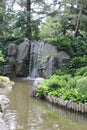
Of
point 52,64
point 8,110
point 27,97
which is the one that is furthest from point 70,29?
point 8,110

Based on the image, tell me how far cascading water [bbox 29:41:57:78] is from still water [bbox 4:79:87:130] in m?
9.45

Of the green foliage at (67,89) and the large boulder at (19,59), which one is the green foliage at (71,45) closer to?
the large boulder at (19,59)

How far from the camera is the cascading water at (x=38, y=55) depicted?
20.9 meters

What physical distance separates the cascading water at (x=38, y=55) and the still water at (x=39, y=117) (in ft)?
31.0

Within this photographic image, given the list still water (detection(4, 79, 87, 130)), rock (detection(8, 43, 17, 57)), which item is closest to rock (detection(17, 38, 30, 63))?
rock (detection(8, 43, 17, 57))

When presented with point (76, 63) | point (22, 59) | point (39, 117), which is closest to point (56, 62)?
point (76, 63)

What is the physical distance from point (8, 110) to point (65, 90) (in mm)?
2297

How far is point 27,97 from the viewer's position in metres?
12.5

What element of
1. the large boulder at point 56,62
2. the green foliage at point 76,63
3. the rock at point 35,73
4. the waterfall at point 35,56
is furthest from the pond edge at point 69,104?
the waterfall at point 35,56

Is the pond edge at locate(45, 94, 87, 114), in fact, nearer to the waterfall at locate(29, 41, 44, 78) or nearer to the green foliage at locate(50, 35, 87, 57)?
the green foliage at locate(50, 35, 87, 57)

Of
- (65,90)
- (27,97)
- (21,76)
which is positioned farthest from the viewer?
(21,76)

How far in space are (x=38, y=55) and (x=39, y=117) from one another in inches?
515

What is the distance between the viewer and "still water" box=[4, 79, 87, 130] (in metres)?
8.04

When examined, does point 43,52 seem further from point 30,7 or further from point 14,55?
point 30,7
